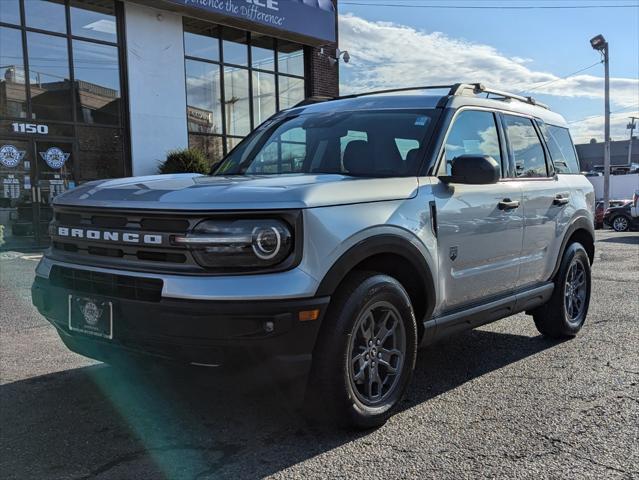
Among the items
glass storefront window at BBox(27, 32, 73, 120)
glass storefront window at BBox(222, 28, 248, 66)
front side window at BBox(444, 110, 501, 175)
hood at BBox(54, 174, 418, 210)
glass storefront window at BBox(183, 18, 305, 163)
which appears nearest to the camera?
hood at BBox(54, 174, 418, 210)

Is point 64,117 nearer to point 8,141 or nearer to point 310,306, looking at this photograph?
point 8,141

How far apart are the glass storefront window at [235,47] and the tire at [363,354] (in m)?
13.6

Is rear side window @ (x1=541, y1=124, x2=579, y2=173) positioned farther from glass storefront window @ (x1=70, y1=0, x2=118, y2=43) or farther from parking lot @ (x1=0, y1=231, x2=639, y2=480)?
glass storefront window @ (x1=70, y1=0, x2=118, y2=43)

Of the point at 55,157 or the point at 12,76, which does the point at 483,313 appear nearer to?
the point at 55,157

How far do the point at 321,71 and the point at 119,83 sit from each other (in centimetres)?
637

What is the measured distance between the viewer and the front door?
1213cm

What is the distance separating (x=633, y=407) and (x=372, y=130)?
96.3 inches

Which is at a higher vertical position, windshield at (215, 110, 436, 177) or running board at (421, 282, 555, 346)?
windshield at (215, 110, 436, 177)

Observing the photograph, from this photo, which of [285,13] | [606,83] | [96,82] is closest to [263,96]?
[285,13]

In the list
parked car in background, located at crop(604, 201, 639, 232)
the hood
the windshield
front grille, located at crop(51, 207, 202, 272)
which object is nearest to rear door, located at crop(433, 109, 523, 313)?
the windshield

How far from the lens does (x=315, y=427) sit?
343cm

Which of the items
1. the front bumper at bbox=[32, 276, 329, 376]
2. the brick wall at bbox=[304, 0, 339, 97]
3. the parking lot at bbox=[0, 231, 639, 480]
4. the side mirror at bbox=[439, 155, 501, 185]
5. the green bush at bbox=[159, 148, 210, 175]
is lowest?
the parking lot at bbox=[0, 231, 639, 480]

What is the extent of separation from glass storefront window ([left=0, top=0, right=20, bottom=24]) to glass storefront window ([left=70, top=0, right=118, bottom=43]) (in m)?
1.11

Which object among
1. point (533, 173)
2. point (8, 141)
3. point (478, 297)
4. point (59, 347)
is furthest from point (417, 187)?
point (8, 141)
